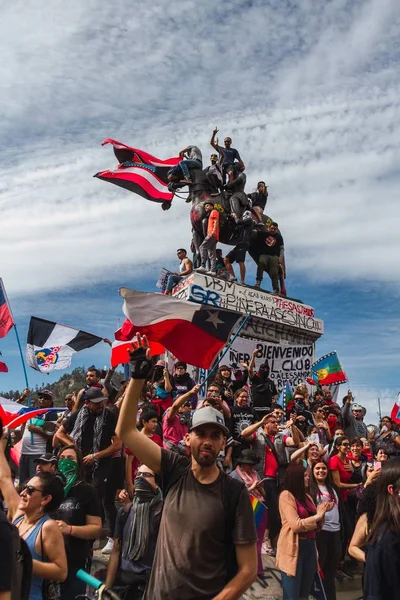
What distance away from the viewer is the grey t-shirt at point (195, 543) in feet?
8.75

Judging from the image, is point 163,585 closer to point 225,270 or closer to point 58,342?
point 58,342

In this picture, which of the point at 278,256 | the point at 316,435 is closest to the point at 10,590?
the point at 316,435

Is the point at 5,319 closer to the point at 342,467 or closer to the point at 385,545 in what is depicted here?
the point at 342,467

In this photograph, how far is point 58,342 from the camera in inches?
426

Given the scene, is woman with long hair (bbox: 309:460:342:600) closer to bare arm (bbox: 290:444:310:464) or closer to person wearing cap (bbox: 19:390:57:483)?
bare arm (bbox: 290:444:310:464)

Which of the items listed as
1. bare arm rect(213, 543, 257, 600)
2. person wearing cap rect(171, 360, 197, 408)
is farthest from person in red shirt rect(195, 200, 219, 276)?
bare arm rect(213, 543, 257, 600)

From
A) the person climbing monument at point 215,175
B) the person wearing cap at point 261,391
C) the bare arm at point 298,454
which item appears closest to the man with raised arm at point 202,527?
the bare arm at point 298,454

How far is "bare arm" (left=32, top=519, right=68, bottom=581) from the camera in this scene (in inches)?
135

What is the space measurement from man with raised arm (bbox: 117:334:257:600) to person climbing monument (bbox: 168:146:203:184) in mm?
17127

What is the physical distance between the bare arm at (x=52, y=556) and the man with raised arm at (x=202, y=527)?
3.03ft

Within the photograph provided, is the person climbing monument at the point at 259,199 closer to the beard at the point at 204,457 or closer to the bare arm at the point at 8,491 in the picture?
the bare arm at the point at 8,491

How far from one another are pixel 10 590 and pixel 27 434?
19.2 feet

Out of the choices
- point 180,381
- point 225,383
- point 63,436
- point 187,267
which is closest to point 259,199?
point 187,267

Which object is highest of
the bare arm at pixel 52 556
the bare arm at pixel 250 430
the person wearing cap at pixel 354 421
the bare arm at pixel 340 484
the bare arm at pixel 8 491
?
the person wearing cap at pixel 354 421
